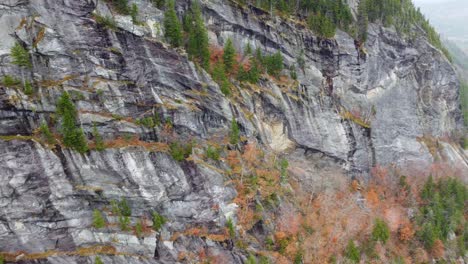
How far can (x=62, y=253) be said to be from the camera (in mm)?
35906

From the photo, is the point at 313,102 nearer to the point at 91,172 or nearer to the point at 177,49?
the point at 177,49

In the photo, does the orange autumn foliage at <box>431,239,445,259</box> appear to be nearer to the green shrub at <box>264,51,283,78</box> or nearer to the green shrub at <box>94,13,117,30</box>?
the green shrub at <box>264,51,283,78</box>

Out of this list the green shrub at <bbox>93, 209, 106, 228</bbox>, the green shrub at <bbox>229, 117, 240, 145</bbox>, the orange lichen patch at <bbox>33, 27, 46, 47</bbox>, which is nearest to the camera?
the green shrub at <bbox>93, 209, 106, 228</bbox>

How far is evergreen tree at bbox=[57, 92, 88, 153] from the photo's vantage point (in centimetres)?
3742

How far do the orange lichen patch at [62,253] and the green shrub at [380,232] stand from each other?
3433 cm

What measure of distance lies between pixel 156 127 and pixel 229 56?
17144 millimetres

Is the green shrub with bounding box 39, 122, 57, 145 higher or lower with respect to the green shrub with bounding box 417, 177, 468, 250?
higher

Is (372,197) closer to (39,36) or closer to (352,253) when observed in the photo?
(352,253)

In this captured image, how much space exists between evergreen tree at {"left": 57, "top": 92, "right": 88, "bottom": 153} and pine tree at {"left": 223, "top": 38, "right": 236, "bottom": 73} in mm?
24325

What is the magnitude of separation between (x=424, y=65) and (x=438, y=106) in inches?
379

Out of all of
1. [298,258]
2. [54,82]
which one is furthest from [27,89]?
[298,258]

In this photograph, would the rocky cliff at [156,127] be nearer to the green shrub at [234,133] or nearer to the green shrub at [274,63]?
the green shrub at [234,133]

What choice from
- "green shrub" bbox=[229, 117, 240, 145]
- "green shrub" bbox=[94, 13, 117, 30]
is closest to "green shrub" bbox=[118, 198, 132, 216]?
"green shrub" bbox=[229, 117, 240, 145]

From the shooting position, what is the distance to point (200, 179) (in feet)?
147
